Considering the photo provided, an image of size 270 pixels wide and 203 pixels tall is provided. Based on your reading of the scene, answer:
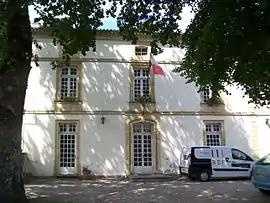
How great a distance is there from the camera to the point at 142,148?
74.6ft

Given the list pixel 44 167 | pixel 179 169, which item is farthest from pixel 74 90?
pixel 179 169

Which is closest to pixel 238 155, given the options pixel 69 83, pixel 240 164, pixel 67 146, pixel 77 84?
pixel 240 164

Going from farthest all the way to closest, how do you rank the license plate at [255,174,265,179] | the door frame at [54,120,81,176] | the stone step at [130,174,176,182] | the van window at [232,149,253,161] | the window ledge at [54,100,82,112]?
the window ledge at [54,100,82,112] → the door frame at [54,120,81,176] → the stone step at [130,174,176,182] → the van window at [232,149,253,161] → the license plate at [255,174,265,179]

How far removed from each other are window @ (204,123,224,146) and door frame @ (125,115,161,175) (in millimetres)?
2700

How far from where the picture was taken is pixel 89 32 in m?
11.1

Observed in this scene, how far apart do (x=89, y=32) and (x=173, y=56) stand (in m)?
12.5

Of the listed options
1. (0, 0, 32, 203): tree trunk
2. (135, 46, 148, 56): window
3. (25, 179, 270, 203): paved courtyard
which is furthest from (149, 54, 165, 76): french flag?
(0, 0, 32, 203): tree trunk

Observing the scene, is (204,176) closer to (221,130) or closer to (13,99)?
(221,130)

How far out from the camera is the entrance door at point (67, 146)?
72.1 ft

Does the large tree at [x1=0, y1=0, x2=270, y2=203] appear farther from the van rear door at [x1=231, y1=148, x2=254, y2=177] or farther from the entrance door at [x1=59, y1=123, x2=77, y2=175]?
the entrance door at [x1=59, y1=123, x2=77, y2=175]

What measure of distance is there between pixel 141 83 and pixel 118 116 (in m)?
2.21

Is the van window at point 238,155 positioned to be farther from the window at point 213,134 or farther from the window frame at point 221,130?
the window at point 213,134

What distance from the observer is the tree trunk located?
411 inches

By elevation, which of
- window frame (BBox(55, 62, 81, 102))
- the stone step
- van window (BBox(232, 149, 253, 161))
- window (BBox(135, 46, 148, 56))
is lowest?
the stone step
